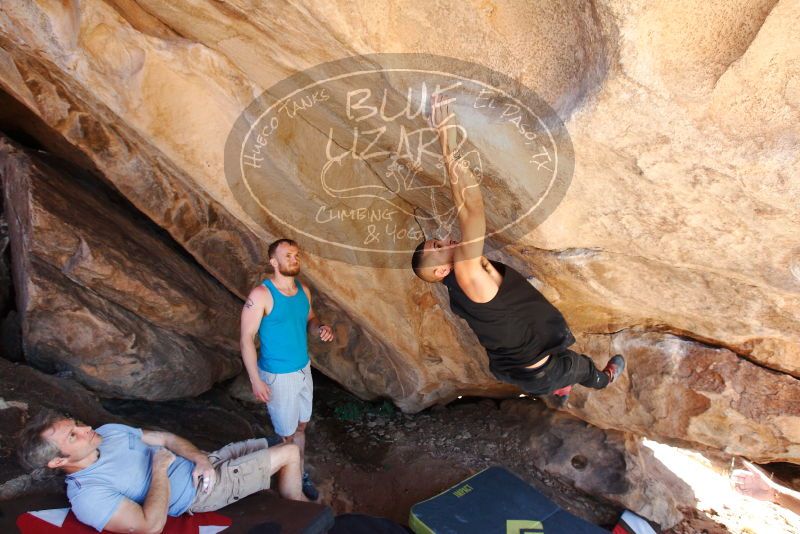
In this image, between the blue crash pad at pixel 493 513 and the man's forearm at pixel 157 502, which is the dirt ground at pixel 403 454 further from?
the man's forearm at pixel 157 502

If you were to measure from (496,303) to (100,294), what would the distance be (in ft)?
8.90

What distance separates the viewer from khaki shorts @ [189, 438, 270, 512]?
2732 millimetres

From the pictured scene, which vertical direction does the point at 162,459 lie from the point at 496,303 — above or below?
below

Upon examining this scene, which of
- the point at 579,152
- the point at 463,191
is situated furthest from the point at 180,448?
the point at 579,152

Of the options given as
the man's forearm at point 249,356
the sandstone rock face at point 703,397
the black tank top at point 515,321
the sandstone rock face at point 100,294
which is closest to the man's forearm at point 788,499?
the sandstone rock face at point 703,397

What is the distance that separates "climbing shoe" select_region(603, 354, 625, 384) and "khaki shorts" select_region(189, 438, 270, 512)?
78.7 inches

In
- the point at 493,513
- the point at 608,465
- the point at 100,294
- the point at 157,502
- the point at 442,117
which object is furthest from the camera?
the point at 608,465

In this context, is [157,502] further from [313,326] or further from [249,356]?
[313,326]

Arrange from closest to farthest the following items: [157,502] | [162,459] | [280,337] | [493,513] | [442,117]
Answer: [442,117] → [157,502] → [162,459] → [280,337] → [493,513]

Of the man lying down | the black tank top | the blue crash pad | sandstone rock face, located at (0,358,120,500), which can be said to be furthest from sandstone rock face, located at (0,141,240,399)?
the black tank top

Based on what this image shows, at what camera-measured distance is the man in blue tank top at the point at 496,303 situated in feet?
7.80

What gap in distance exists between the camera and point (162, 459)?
8.48ft

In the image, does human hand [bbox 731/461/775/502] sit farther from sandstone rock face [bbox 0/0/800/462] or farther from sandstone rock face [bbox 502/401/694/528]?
sandstone rock face [bbox 0/0/800/462]

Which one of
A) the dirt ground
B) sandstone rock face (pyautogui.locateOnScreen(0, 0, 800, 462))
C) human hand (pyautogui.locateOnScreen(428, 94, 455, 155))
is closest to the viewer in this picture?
sandstone rock face (pyautogui.locateOnScreen(0, 0, 800, 462))
